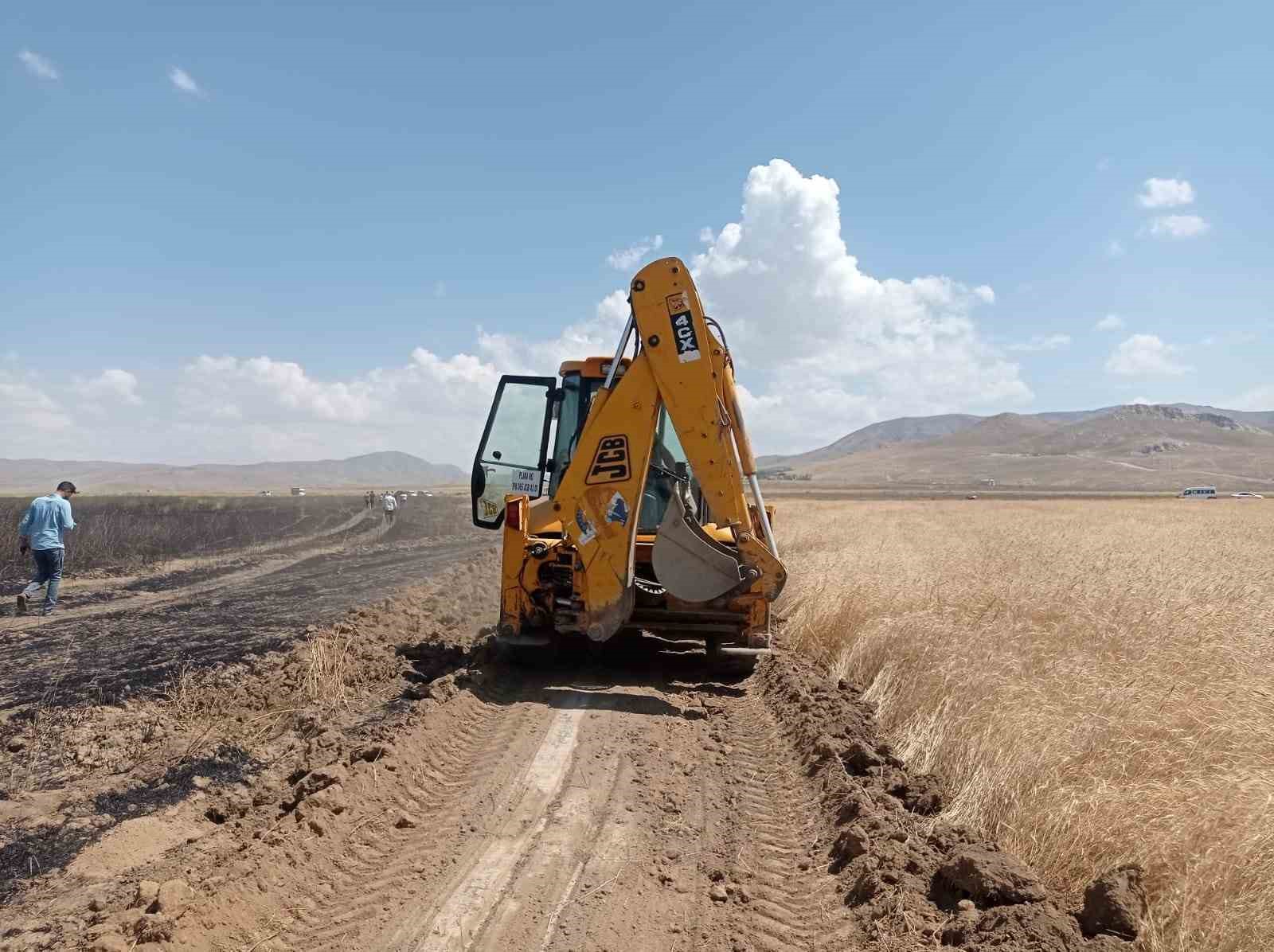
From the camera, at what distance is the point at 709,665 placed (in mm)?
8070

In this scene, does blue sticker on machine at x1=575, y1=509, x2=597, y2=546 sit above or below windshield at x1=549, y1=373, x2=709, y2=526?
below

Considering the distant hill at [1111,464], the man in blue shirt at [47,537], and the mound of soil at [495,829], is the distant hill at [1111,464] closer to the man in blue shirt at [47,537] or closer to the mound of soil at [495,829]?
the man in blue shirt at [47,537]

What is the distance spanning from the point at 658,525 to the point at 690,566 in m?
0.64

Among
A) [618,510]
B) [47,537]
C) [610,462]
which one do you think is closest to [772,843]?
[618,510]

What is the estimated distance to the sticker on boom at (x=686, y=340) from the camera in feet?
24.3

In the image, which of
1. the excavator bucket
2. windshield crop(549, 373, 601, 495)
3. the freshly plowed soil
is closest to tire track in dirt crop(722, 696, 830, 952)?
the freshly plowed soil

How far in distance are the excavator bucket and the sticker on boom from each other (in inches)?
54.0

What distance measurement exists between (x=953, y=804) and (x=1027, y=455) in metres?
190

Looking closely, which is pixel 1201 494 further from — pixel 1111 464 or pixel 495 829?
pixel 1111 464

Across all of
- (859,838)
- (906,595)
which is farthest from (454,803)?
(906,595)

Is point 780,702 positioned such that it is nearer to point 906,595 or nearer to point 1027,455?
point 906,595

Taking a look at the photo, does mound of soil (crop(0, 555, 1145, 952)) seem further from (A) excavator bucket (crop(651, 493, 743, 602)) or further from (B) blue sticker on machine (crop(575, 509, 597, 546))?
(B) blue sticker on machine (crop(575, 509, 597, 546))

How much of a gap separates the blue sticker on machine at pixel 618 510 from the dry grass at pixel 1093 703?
270 centimetres

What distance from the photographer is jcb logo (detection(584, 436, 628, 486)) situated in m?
7.44
